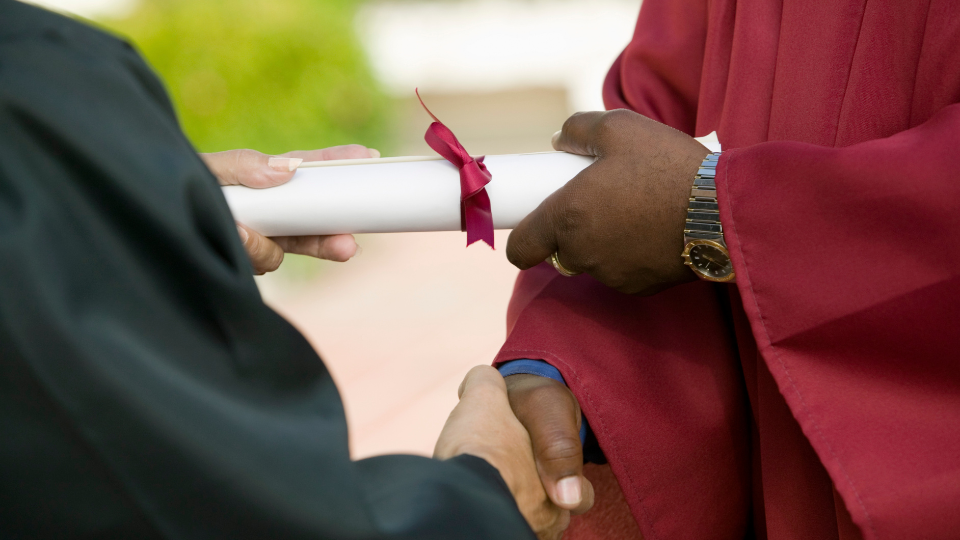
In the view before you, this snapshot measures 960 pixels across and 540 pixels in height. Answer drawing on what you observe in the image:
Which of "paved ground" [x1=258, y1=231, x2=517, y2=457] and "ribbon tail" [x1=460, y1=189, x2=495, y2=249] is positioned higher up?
"ribbon tail" [x1=460, y1=189, x2=495, y2=249]

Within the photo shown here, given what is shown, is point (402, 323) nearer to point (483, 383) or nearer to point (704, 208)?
point (483, 383)

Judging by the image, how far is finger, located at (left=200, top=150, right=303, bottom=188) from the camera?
84 cm

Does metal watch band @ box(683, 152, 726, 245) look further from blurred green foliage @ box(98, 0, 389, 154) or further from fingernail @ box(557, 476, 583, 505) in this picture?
blurred green foliage @ box(98, 0, 389, 154)

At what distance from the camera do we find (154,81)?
0.46 m

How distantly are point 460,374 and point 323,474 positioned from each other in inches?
93.7

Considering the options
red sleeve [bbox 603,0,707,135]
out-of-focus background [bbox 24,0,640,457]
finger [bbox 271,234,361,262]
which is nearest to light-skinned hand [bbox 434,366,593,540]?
finger [bbox 271,234,361,262]

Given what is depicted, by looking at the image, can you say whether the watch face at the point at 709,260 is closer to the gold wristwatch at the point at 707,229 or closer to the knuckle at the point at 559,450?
the gold wristwatch at the point at 707,229

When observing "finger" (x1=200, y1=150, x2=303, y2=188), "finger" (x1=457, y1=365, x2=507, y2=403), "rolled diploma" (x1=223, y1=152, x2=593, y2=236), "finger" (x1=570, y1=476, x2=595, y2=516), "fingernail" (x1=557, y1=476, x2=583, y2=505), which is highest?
"finger" (x1=200, y1=150, x2=303, y2=188)

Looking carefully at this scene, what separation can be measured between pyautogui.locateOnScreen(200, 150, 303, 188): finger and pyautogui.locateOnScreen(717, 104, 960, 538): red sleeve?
1.68 ft

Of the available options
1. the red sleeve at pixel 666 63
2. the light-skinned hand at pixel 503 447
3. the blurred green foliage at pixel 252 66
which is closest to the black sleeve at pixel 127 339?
the light-skinned hand at pixel 503 447

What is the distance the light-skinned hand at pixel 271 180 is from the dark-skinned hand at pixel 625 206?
291mm

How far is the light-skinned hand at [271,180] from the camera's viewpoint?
0.85 m

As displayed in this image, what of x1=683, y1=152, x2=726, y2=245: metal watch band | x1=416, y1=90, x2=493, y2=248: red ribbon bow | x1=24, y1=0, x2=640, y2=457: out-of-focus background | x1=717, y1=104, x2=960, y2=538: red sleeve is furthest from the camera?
x1=24, y1=0, x2=640, y2=457: out-of-focus background

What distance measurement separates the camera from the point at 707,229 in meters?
0.69
